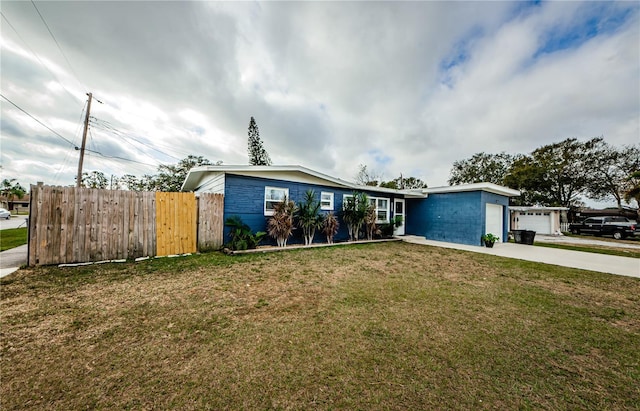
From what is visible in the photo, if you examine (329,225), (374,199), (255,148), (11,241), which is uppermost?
(255,148)

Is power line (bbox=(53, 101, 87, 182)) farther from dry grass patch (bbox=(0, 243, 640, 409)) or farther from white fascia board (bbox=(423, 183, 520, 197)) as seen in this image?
white fascia board (bbox=(423, 183, 520, 197))

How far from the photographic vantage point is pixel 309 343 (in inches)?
Result: 95.1

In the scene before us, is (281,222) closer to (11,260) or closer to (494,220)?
(11,260)

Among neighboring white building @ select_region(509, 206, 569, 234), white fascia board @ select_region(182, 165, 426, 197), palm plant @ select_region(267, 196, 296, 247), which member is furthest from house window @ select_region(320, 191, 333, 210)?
neighboring white building @ select_region(509, 206, 569, 234)

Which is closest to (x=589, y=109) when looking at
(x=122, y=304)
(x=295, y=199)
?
(x=295, y=199)

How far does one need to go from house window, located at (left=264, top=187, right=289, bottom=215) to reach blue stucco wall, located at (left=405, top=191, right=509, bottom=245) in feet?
27.6

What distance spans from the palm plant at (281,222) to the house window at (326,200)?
2153mm

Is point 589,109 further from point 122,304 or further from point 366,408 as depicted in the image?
point 122,304

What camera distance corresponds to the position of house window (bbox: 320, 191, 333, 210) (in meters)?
10.1

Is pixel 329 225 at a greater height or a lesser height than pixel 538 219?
lesser

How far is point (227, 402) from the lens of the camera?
63.9 inches

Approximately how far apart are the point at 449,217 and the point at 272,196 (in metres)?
9.13

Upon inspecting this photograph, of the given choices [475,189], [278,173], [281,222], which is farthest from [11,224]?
[475,189]

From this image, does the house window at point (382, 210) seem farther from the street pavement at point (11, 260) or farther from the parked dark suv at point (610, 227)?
the parked dark suv at point (610, 227)
